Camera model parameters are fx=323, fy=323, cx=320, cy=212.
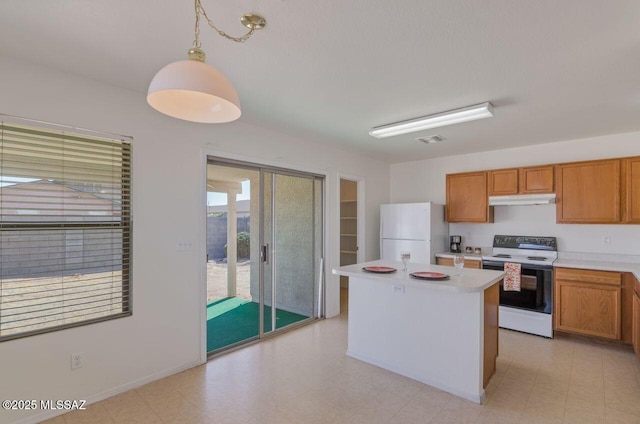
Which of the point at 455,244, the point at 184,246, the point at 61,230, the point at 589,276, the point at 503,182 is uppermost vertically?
the point at 503,182

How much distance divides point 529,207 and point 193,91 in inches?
188

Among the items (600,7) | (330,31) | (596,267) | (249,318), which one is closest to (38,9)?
(330,31)

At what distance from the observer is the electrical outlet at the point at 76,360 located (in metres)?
2.38

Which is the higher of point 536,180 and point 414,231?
point 536,180

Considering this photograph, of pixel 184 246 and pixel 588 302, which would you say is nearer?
pixel 184 246

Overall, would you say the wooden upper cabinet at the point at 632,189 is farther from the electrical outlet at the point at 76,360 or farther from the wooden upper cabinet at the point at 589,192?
the electrical outlet at the point at 76,360

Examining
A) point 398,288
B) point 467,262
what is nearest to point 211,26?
point 398,288

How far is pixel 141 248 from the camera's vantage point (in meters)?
2.73

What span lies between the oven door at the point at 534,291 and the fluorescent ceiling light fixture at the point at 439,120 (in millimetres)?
2136

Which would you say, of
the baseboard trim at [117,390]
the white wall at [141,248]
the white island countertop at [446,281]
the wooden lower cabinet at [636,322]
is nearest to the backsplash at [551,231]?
the wooden lower cabinet at [636,322]

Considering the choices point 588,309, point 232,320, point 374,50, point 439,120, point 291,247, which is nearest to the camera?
point 374,50

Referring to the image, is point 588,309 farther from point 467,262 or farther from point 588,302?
point 467,262

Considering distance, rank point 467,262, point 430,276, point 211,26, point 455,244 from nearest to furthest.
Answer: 1. point 211,26
2. point 430,276
3. point 467,262
4. point 455,244

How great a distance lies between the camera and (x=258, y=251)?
3.81m
